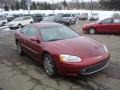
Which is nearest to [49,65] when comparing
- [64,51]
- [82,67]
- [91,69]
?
[64,51]

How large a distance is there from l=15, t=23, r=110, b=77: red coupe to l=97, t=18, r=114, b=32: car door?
32.6 ft

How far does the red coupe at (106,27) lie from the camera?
1681cm

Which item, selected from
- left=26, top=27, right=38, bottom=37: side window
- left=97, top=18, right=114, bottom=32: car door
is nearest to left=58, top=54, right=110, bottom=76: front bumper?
left=26, top=27, right=38, bottom=37: side window

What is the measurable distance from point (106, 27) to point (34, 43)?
10.8 meters

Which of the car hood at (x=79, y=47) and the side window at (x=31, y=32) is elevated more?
the side window at (x=31, y=32)

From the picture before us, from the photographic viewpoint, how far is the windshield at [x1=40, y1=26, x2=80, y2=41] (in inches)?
277

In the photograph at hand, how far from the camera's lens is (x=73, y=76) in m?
5.94

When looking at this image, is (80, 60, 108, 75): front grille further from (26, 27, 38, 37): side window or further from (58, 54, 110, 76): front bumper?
(26, 27, 38, 37): side window

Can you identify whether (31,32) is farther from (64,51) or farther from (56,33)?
(64,51)

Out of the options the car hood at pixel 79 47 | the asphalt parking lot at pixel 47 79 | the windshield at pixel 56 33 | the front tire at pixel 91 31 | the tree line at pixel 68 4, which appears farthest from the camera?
the tree line at pixel 68 4

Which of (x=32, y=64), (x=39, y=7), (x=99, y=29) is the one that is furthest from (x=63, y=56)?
(x=39, y=7)

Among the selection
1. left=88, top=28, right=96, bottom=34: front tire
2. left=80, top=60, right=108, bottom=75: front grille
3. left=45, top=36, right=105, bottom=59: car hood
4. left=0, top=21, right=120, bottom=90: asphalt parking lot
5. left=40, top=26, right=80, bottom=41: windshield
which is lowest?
left=0, top=21, right=120, bottom=90: asphalt parking lot

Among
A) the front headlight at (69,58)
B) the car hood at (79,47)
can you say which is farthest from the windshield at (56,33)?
the front headlight at (69,58)

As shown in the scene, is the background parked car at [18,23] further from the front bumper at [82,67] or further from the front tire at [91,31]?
the front bumper at [82,67]
